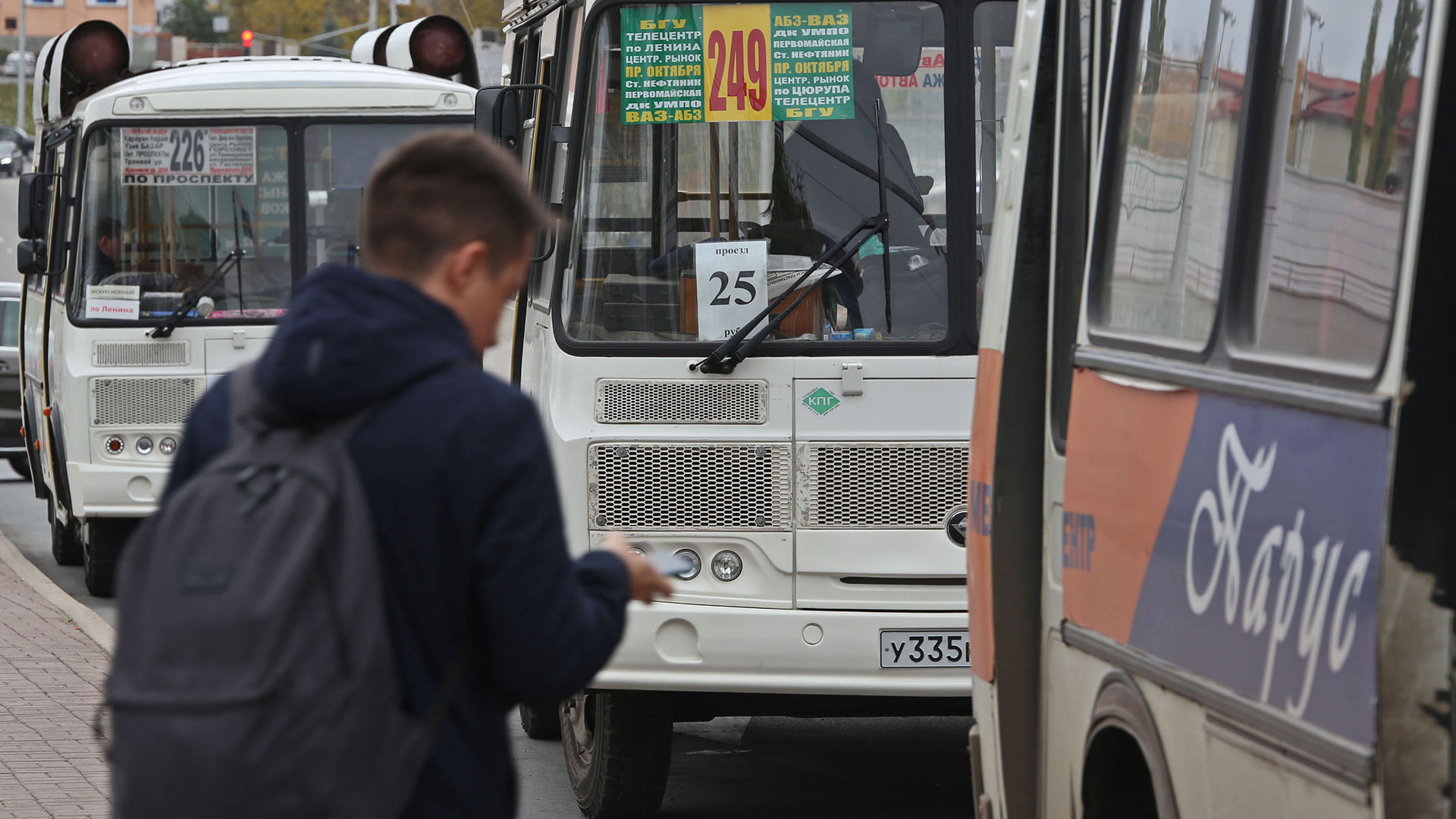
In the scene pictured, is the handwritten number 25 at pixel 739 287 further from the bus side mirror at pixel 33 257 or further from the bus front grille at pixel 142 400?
the bus side mirror at pixel 33 257

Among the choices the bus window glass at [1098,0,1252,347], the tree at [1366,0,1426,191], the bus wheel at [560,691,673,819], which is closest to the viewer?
the tree at [1366,0,1426,191]

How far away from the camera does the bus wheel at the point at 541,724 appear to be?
8664 mm

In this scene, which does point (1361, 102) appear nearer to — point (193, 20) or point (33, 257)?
point (33, 257)

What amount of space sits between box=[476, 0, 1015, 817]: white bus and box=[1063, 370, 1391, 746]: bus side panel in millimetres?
2417

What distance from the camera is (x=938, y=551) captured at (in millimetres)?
6566

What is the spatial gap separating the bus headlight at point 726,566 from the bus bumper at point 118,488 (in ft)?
22.6

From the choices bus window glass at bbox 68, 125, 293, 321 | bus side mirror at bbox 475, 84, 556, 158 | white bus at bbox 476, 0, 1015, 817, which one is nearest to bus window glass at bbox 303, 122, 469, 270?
bus window glass at bbox 68, 125, 293, 321

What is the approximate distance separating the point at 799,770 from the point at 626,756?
147 cm

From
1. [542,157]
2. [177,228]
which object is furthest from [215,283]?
[542,157]

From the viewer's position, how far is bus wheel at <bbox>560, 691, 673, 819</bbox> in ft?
22.4

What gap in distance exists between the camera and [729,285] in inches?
261

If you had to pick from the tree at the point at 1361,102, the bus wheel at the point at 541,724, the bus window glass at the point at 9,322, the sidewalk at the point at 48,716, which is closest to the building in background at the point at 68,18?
the bus window glass at the point at 9,322

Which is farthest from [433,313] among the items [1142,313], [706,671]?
[706,671]

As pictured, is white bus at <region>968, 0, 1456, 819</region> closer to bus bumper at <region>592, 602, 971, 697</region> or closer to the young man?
the young man
